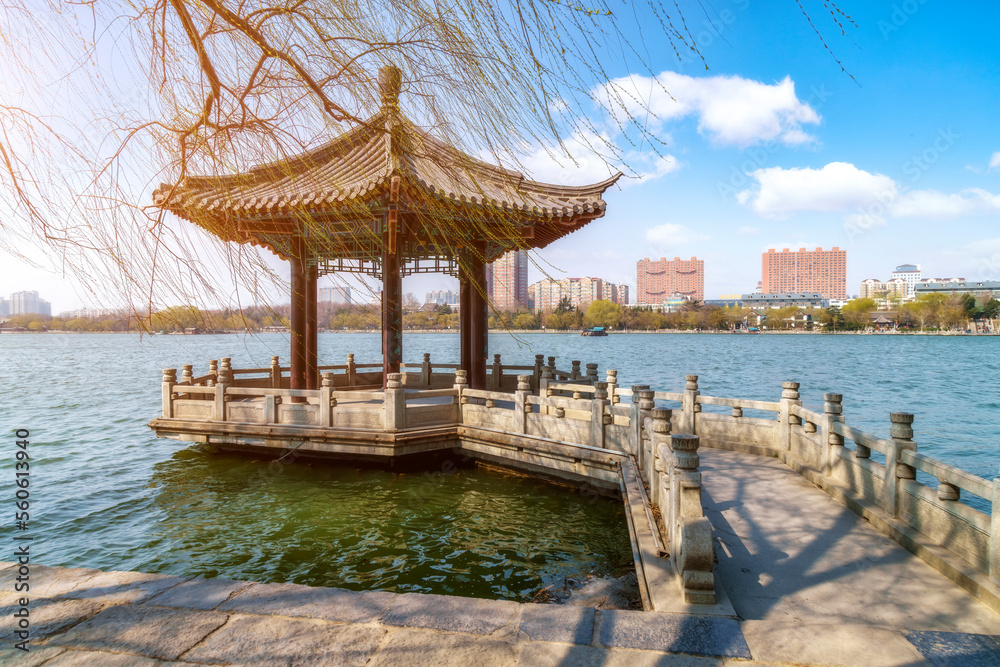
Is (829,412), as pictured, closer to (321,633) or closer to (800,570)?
(800,570)

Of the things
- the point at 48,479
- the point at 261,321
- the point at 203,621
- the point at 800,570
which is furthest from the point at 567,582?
the point at 48,479

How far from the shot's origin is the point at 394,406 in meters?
8.30

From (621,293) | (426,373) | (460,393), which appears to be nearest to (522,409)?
(460,393)

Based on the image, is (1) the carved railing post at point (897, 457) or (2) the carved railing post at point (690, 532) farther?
(1) the carved railing post at point (897, 457)

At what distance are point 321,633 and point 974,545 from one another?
4241 mm

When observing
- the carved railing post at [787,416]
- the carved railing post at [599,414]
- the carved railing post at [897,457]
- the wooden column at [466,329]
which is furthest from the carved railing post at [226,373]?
the carved railing post at [897,457]

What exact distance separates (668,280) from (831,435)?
456ft

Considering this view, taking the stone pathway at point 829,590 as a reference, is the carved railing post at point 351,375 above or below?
above

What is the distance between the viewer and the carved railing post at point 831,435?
597 centimetres

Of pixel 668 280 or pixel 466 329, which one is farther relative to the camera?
pixel 668 280

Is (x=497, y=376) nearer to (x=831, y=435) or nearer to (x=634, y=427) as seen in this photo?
(x=634, y=427)

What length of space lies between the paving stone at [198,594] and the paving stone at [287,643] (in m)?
0.22

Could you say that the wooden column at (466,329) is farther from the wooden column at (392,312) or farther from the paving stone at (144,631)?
the paving stone at (144,631)

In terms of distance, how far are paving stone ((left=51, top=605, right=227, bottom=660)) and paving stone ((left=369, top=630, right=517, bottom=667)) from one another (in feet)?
2.62
